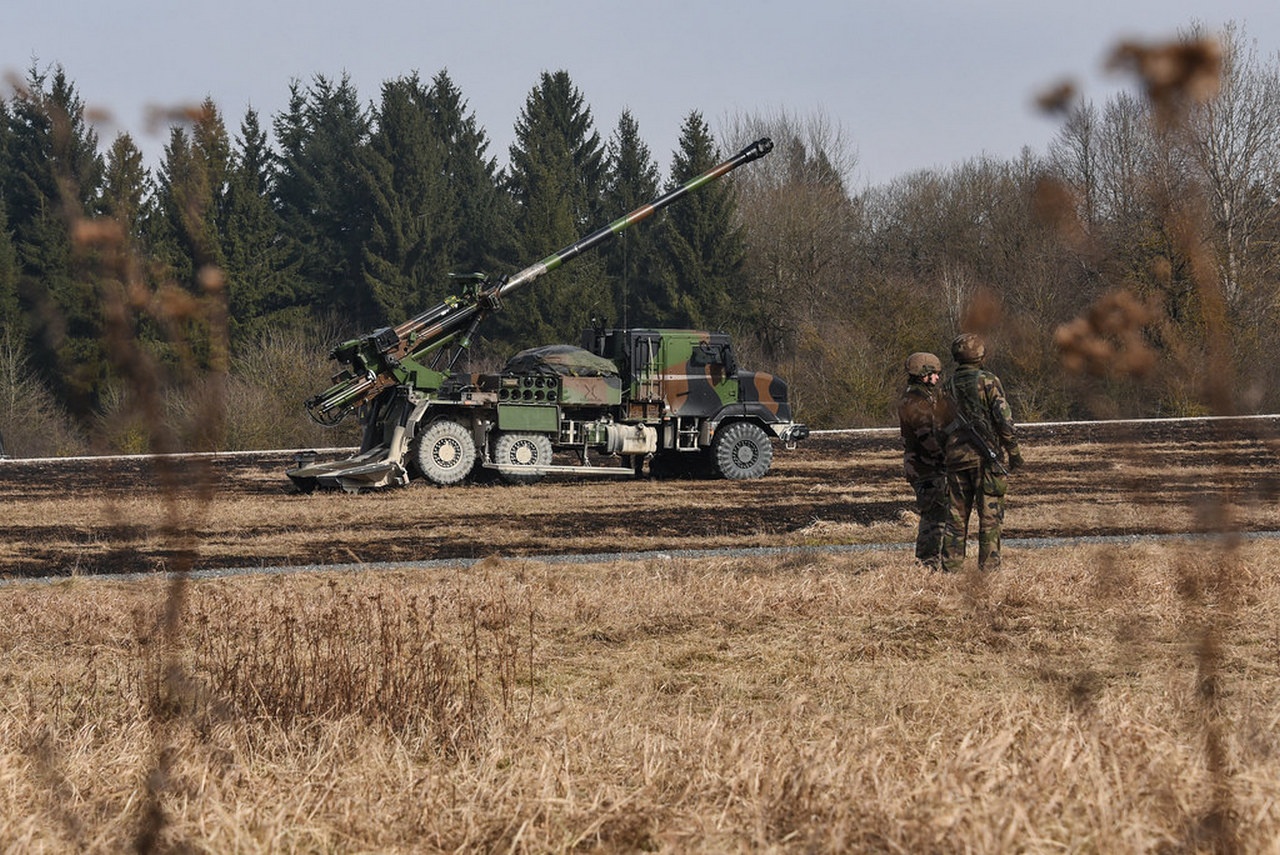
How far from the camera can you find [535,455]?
64.6ft

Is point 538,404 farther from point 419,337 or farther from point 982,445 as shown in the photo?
point 982,445

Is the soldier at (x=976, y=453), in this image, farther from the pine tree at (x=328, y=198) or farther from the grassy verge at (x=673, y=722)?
the pine tree at (x=328, y=198)

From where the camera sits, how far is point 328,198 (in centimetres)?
5147

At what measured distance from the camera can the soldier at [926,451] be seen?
9.82 meters

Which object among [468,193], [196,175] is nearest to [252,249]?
[196,175]

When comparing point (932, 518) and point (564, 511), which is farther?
point (564, 511)

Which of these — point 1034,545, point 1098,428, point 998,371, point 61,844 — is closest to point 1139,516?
point 1034,545

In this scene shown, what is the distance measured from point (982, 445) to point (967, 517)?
505 mm

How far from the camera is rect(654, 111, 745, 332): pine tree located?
46.8 meters

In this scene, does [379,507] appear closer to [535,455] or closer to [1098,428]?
[535,455]

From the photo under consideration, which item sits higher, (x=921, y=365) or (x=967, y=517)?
(x=921, y=365)

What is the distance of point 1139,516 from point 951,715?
29.3ft

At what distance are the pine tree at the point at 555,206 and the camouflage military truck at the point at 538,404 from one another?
24.0m

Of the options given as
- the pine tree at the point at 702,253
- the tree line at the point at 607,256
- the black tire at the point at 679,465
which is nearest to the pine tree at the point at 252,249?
the tree line at the point at 607,256
